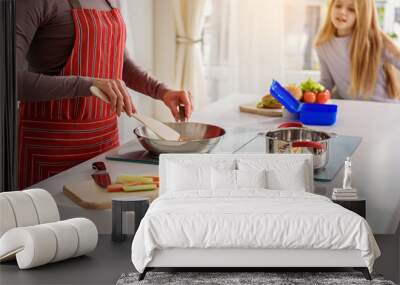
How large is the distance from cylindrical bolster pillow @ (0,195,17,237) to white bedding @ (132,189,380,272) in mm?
170

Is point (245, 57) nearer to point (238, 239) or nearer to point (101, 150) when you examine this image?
point (101, 150)

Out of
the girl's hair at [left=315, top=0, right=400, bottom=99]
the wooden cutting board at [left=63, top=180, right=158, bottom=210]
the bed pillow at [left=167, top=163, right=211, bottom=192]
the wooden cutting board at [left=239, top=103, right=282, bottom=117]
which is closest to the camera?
the bed pillow at [left=167, top=163, right=211, bottom=192]

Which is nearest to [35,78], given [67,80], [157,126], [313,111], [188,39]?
[67,80]

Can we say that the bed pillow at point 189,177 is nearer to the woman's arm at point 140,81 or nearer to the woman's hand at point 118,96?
the woman's hand at point 118,96

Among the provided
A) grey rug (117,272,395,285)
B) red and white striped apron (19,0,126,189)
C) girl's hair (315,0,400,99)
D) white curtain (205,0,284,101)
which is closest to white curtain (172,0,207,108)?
red and white striped apron (19,0,126,189)

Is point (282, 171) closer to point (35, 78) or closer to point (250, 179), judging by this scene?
point (250, 179)

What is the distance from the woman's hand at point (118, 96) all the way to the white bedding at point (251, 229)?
39 centimetres

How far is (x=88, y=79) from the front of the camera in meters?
1.26

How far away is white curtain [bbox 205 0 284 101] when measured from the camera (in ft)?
9.63

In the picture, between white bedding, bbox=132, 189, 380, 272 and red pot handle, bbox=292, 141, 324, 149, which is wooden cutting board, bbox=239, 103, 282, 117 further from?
white bedding, bbox=132, 189, 380, 272

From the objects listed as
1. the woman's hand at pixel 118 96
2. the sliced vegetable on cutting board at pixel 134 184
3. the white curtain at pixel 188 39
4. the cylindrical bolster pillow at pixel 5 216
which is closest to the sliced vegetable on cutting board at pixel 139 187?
the sliced vegetable on cutting board at pixel 134 184

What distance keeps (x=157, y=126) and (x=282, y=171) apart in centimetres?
37

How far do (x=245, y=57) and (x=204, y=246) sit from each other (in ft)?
7.18

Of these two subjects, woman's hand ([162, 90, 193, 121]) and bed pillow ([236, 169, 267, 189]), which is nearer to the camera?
bed pillow ([236, 169, 267, 189])
